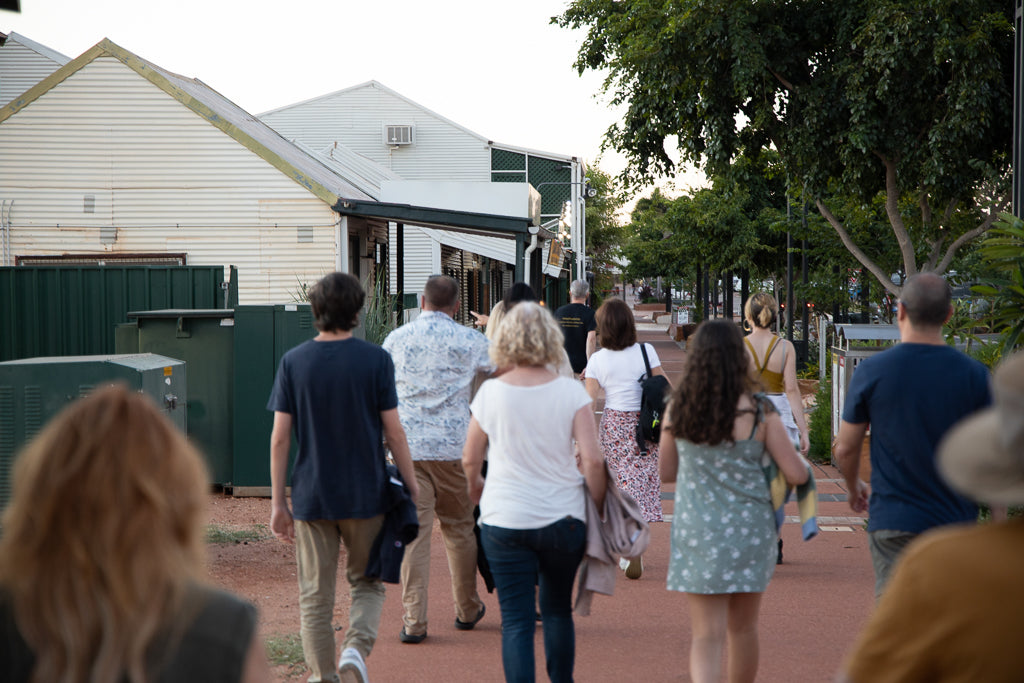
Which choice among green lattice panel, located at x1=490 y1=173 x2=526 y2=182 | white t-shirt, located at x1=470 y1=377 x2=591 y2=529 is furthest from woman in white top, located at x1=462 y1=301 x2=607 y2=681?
green lattice panel, located at x1=490 y1=173 x2=526 y2=182

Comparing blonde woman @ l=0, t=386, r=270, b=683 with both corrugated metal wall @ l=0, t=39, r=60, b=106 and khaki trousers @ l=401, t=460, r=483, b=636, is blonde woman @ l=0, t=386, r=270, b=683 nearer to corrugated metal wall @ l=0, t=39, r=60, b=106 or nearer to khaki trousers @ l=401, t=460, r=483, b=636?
khaki trousers @ l=401, t=460, r=483, b=636

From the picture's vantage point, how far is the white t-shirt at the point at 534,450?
4406 mm

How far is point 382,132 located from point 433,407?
119 ft

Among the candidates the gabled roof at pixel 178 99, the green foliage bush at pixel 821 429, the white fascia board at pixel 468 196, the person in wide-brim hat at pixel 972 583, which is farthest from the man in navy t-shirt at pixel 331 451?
the white fascia board at pixel 468 196

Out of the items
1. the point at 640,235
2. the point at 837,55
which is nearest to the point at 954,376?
the point at 837,55

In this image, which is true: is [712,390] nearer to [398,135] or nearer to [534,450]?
[534,450]

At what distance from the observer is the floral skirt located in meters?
7.44

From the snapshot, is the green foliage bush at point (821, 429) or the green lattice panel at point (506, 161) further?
the green lattice panel at point (506, 161)

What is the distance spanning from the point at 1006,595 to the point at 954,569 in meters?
0.08

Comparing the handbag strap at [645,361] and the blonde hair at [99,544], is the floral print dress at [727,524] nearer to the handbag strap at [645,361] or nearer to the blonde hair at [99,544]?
the blonde hair at [99,544]

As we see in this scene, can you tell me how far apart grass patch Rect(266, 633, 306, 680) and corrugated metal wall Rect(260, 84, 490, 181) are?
116 ft

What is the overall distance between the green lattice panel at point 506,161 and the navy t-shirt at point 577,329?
30.7 m

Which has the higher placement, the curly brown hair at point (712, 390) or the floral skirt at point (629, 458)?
the curly brown hair at point (712, 390)

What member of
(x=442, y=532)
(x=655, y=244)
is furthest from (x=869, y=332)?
(x=655, y=244)
